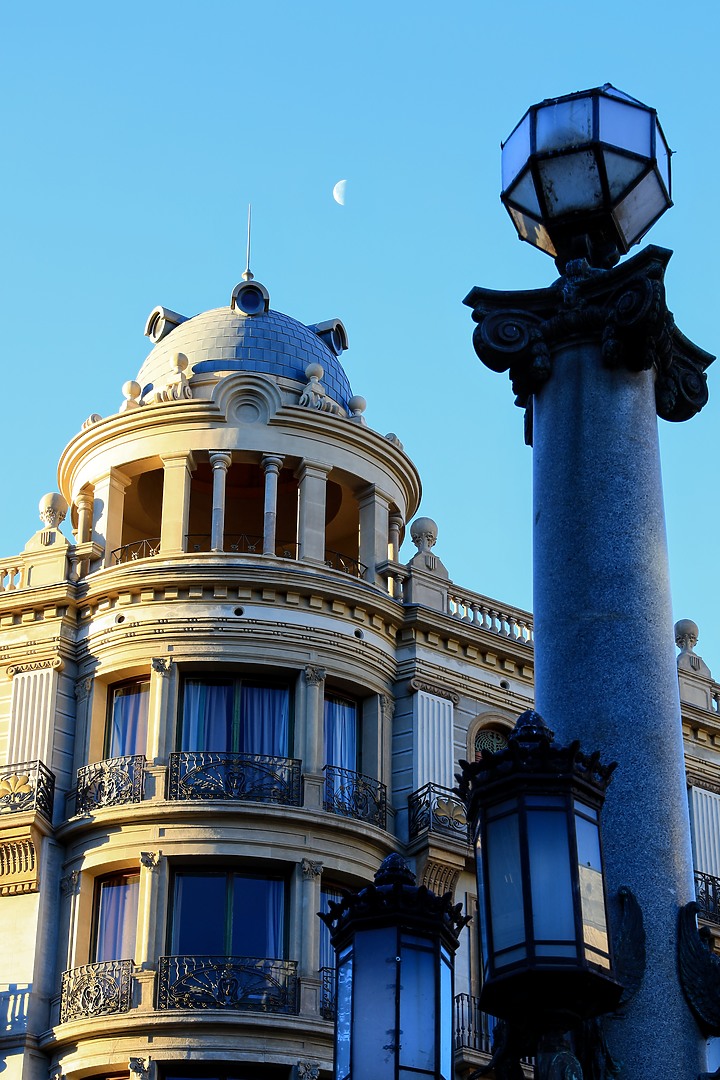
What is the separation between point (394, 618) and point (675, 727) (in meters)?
25.7

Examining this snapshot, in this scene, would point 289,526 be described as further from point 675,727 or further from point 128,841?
point 675,727

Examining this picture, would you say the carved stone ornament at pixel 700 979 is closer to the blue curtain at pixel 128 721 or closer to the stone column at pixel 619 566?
the stone column at pixel 619 566

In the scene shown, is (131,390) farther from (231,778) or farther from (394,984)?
(394,984)

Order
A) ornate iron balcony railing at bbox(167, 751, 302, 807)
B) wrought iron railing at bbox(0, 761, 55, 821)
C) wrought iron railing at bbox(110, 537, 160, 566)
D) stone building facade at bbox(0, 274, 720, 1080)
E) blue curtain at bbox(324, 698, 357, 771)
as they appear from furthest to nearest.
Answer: wrought iron railing at bbox(110, 537, 160, 566) → blue curtain at bbox(324, 698, 357, 771) → wrought iron railing at bbox(0, 761, 55, 821) → ornate iron balcony railing at bbox(167, 751, 302, 807) → stone building facade at bbox(0, 274, 720, 1080)

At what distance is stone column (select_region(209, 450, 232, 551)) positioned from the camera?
125ft

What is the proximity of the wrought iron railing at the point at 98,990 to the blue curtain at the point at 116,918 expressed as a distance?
0.30 m

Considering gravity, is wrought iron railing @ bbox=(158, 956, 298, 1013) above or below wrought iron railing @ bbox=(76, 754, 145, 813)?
below

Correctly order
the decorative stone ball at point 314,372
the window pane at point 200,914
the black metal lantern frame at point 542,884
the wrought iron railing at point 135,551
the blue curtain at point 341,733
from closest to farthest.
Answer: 1. the black metal lantern frame at point 542,884
2. the window pane at point 200,914
3. the blue curtain at point 341,733
4. the wrought iron railing at point 135,551
5. the decorative stone ball at point 314,372

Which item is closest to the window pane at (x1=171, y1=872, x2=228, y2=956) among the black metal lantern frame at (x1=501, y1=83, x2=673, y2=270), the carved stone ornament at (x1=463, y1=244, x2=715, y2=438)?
the carved stone ornament at (x1=463, y1=244, x2=715, y2=438)

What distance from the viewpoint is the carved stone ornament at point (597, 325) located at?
46.2 ft

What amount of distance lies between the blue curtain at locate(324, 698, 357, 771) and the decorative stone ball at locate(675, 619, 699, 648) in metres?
8.43

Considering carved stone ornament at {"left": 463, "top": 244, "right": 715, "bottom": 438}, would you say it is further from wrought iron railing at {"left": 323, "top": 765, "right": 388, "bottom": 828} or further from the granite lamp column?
wrought iron railing at {"left": 323, "top": 765, "right": 388, "bottom": 828}

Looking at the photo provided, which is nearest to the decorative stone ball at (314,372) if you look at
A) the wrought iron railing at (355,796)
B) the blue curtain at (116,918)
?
the wrought iron railing at (355,796)

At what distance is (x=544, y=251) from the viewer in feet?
49.9
